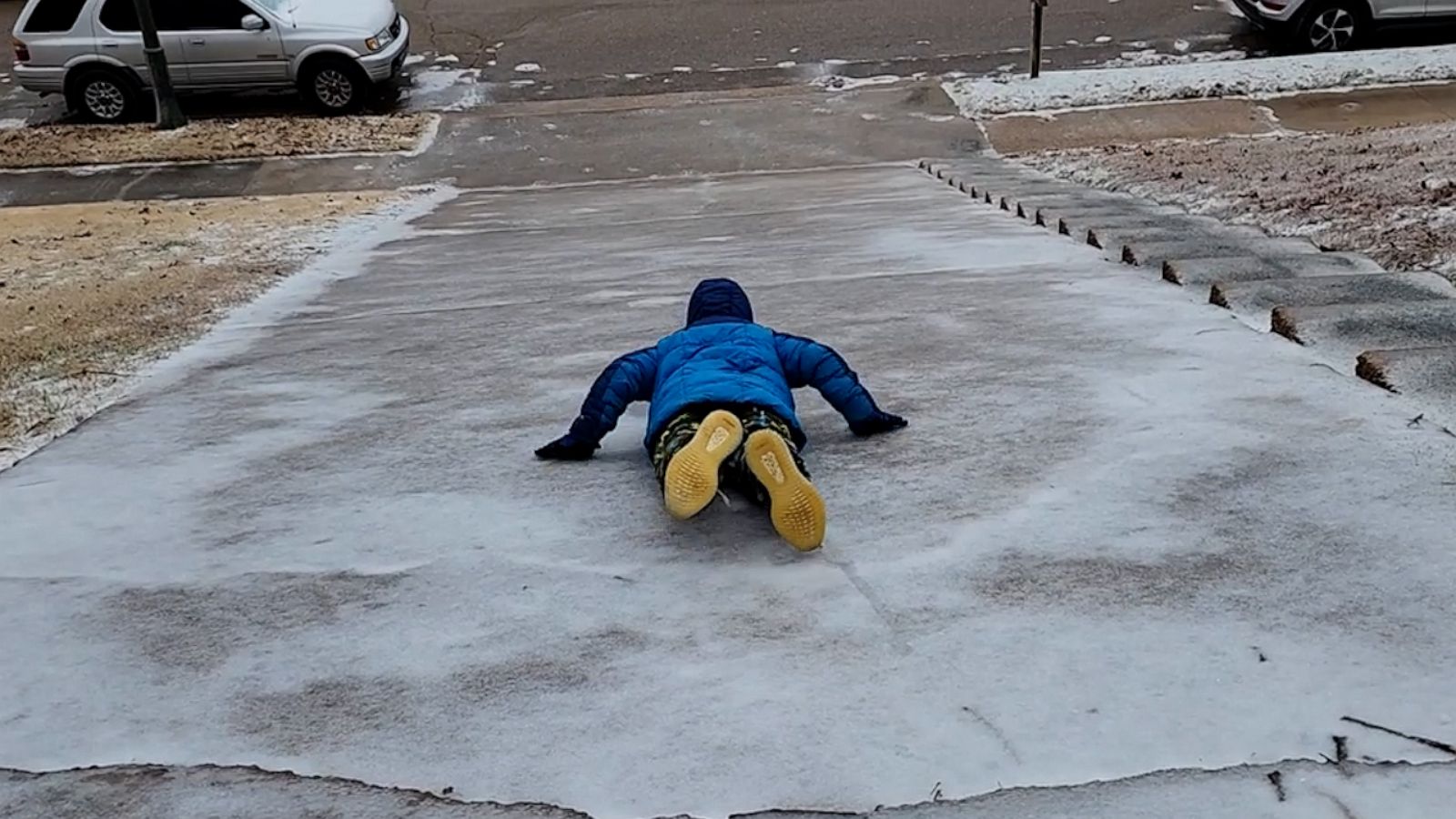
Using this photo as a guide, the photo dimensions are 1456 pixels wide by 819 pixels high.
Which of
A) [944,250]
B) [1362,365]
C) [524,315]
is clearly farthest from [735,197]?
[1362,365]

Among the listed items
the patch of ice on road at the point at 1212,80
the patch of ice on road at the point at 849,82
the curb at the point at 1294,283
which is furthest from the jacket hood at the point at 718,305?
the patch of ice on road at the point at 849,82

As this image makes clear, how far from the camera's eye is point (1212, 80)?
12.5 m

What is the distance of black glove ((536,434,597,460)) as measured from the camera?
142 inches

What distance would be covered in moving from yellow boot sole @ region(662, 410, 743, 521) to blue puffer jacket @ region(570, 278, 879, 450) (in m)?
0.28

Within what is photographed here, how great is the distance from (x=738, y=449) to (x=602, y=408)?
0.57 meters

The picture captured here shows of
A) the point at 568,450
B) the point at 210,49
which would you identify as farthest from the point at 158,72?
the point at 568,450

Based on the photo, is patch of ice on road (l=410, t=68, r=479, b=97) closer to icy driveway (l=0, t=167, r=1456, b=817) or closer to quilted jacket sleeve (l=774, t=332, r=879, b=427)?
icy driveway (l=0, t=167, r=1456, b=817)

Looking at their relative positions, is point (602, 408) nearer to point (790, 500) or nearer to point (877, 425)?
point (877, 425)

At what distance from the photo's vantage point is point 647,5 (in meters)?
17.1

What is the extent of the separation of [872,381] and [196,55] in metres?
11.8

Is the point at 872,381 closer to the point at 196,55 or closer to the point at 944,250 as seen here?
the point at 944,250

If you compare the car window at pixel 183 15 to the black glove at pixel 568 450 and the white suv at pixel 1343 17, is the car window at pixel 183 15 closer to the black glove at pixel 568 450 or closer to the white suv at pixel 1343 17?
the white suv at pixel 1343 17

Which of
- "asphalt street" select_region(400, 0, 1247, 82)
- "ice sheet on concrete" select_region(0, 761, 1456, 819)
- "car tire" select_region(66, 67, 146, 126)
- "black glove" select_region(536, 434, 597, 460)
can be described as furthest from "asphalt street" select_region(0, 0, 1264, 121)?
"ice sheet on concrete" select_region(0, 761, 1456, 819)

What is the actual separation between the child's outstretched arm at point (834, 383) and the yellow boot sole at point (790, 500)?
68cm
